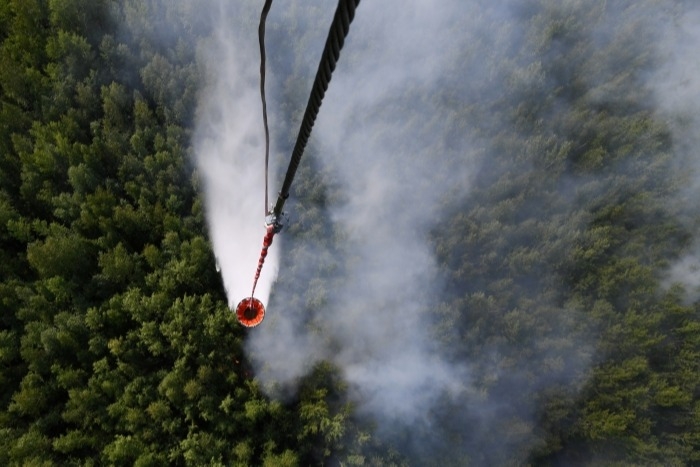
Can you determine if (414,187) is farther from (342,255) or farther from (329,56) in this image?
(329,56)

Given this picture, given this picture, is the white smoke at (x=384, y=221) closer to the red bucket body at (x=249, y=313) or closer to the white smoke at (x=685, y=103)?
the red bucket body at (x=249, y=313)

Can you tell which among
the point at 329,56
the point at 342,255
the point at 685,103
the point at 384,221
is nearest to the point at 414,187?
the point at 384,221

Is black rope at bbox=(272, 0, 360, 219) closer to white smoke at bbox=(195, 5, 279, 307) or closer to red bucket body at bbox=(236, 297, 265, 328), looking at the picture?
red bucket body at bbox=(236, 297, 265, 328)

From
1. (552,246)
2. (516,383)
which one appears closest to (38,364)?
(516,383)

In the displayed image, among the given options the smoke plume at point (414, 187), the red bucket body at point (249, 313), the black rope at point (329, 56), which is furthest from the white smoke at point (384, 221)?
the black rope at point (329, 56)

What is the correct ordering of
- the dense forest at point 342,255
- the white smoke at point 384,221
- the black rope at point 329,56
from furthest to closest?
the white smoke at point 384,221
the dense forest at point 342,255
the black rope at point 329,56

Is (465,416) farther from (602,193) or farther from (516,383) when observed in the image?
(602,193)

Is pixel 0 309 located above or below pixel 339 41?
above

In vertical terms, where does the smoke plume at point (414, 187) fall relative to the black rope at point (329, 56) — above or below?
above
